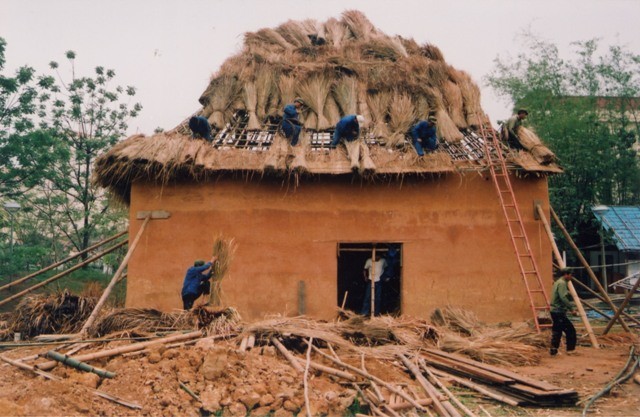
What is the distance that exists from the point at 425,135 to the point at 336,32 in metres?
5.88

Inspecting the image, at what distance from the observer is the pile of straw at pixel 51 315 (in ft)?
30.3

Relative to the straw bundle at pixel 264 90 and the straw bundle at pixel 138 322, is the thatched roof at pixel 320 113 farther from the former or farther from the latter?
the straw bundle at pixel 138 322

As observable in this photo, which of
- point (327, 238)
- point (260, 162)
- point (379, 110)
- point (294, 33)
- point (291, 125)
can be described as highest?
point (294, 33)

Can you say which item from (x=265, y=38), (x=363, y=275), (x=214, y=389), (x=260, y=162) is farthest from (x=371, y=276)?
(x=265, y=38)

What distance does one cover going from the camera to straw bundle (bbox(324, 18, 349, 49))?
14.0 m

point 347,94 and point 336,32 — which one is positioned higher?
point 336,32

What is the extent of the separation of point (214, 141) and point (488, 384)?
621cm

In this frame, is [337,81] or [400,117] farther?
[337,81]

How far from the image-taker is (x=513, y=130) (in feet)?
33.3

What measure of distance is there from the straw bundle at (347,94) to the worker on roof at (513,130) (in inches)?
113

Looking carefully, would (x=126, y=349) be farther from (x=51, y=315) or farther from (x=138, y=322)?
(x=51, y=315)

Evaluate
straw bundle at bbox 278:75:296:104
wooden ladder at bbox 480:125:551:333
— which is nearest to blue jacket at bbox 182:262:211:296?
straw bundle at bbox 278:75:296:104

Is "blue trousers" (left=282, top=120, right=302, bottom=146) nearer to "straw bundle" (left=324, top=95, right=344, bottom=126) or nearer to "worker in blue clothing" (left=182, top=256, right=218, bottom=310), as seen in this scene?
"straw bundle" (left=324, top=95, right=344, bottom=126)

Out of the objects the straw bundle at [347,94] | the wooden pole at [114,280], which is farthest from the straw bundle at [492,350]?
the straw bundle at [347,94]
